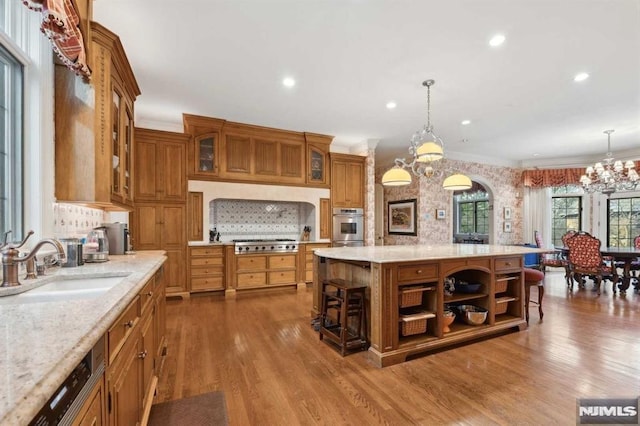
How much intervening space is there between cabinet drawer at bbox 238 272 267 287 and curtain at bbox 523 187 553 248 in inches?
276

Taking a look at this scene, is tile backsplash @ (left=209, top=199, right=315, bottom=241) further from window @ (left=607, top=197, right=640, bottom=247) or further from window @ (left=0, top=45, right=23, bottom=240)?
window @ (left=607, top=197, right=640, bottom=247)

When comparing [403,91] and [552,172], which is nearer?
[403,91]

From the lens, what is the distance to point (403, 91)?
3725mm

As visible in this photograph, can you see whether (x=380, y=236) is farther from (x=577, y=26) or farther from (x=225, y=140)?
(x=577, y=26)

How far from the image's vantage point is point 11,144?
6.07 ft

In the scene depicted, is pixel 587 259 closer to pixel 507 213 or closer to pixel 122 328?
pixel 507 213

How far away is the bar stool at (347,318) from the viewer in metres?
2.63

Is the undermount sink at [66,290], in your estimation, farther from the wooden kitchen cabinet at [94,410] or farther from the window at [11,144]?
the wooden kitchen cabinet at [94,410]

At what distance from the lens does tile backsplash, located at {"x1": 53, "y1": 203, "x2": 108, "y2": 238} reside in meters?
2.14

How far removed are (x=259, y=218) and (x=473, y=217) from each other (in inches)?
290

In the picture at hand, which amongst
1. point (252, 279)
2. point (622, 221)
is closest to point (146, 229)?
point (252, 279)

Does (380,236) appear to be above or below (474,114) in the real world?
below

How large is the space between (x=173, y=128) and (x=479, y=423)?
5.46m

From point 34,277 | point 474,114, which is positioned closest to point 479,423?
point 34,277
